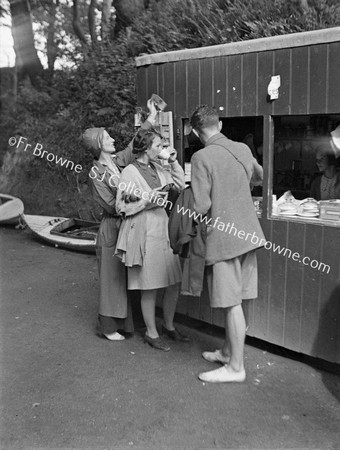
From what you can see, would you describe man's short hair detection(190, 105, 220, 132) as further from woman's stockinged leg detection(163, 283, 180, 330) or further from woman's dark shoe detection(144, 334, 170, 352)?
woman's dark shoe detection(144, 334, 170, 352)

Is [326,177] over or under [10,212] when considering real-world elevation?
over

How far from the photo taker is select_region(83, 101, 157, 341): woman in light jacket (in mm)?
4699

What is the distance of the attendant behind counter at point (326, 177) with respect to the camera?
4.40 metres

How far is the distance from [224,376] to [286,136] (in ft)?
6.46

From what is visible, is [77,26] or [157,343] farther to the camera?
[77,26]

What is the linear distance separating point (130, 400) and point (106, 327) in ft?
3.93

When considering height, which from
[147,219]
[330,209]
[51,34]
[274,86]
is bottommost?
[147,219]

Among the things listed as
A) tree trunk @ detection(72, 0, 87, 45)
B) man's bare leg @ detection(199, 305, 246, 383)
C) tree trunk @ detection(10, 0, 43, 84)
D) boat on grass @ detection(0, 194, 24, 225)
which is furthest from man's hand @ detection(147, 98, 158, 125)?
tree trunk @ detection(10, 0, 43, 84)

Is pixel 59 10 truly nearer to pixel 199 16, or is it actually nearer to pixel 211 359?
pixel 199 16

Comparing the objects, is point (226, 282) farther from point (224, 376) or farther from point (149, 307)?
point (149, 307)

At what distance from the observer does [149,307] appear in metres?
4.73

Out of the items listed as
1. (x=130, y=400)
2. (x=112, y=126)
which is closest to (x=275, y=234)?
(x=130, y=400)

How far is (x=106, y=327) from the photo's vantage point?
16.5 feet

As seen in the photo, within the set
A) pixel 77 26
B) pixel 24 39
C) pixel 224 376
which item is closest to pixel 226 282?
pixel 224 376
